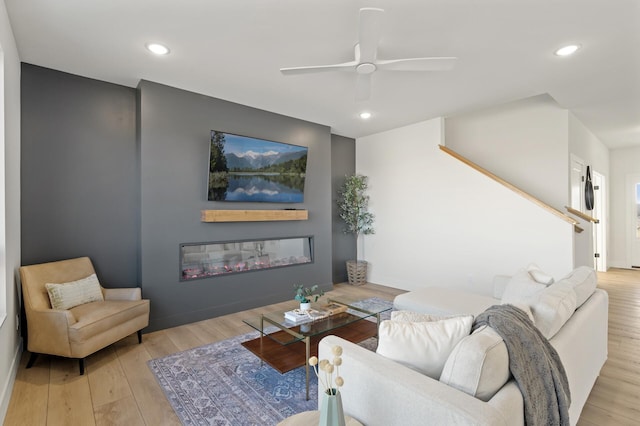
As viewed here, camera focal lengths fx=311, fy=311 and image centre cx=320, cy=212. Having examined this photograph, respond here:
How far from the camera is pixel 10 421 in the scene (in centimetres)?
192

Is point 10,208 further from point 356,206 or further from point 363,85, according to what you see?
point 356,206

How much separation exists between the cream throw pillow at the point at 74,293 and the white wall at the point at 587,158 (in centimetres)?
520

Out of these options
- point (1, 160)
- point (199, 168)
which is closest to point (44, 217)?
point (1, 160)

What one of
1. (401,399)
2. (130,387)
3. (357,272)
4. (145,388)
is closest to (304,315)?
(145,388)

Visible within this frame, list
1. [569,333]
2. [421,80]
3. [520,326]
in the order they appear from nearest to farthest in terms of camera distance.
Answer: [520,326] < [569,333] < [421,80]

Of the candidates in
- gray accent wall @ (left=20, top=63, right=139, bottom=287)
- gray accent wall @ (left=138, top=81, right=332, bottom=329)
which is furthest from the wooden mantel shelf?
gray accent wall @ (left=20, top=63, right=139, bottom=287)

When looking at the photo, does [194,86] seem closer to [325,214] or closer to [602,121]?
[325,214]

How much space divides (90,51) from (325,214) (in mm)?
3497

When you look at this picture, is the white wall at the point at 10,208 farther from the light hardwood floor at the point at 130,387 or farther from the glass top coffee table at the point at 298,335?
the glass top coffee table at the point at 298,335

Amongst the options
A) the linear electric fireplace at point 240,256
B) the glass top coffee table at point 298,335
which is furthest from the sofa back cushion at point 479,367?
the linear electric fireplace at point 240,256

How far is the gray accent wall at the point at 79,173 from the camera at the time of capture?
299 cm

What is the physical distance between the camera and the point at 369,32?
2.12 meters

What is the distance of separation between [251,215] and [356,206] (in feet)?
7.18

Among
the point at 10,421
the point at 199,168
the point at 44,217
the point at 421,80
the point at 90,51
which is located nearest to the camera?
the point at 10,421
